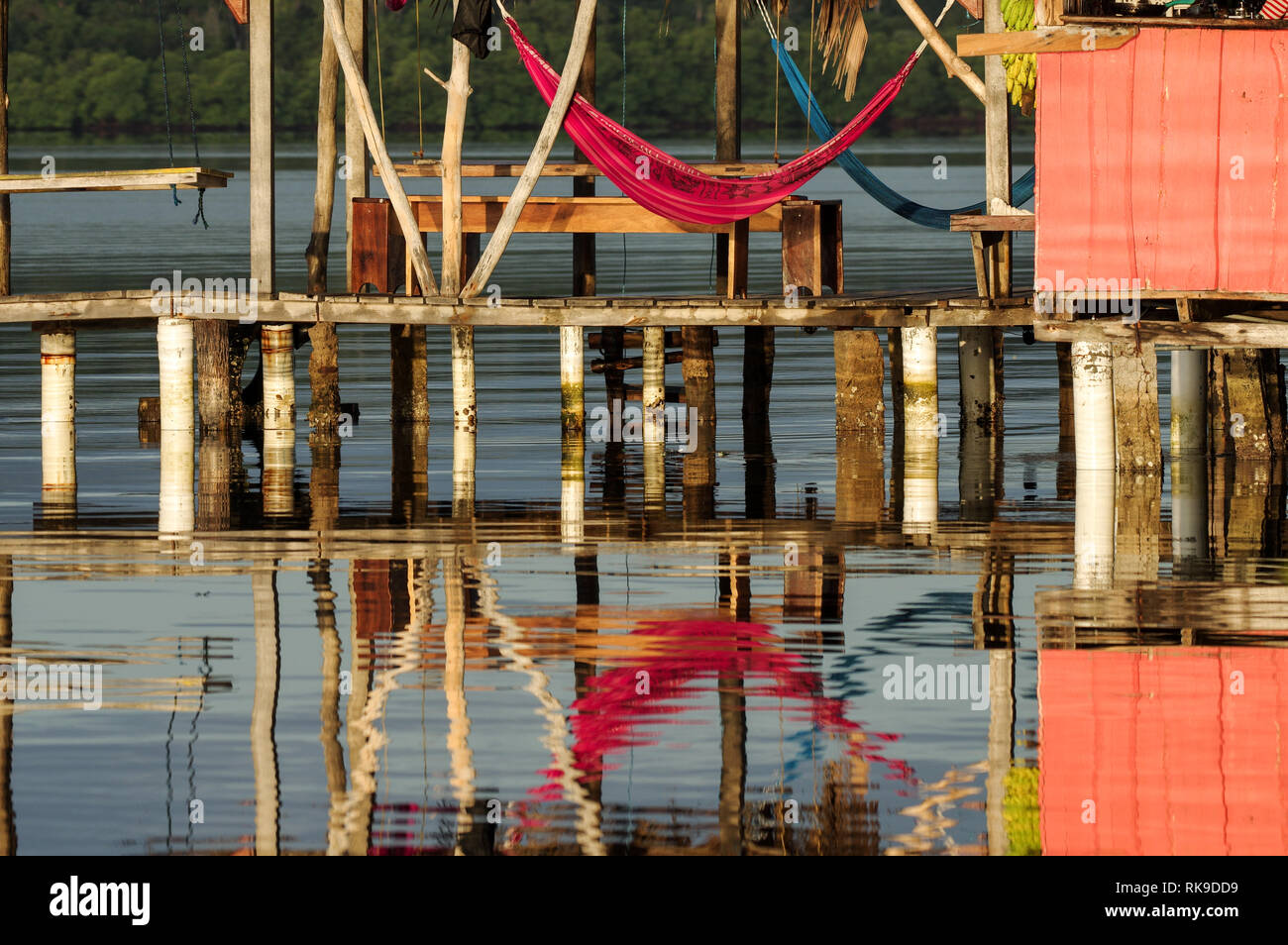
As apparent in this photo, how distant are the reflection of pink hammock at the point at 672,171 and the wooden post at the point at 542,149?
0.55 feet

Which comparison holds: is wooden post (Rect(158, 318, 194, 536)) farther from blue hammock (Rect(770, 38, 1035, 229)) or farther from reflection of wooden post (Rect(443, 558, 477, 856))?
blue hammock (Rect(770, 38, 1035, 229))

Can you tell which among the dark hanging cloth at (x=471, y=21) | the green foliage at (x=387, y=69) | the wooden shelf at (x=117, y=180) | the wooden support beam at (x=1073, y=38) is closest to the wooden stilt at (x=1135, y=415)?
the wooden support beam at (x=1073, y=38)

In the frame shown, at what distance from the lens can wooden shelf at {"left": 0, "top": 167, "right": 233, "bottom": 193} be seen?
20.3m

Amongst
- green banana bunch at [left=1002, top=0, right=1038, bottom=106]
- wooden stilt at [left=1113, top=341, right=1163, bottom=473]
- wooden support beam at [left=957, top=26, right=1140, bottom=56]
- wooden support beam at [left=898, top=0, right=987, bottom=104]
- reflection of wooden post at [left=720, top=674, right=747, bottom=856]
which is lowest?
reflection of wooden post at [left=720, top=674, right=747, bottom=856]

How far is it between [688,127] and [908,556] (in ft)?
351

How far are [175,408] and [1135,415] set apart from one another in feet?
27.9

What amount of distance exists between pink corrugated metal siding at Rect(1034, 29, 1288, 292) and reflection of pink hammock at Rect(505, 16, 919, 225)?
249 centimetres

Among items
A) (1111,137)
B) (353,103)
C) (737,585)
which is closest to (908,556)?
(737,585)

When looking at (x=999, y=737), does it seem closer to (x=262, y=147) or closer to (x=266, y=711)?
(x=266, y=711)

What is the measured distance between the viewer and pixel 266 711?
476 inches

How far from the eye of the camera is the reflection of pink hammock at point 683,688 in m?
11.3

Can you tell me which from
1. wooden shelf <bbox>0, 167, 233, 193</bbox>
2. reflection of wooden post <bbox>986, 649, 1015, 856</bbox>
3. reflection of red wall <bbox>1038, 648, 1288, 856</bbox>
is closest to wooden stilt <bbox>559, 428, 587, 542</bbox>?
wooden shelf <bbox>0, 167, 233, 193</bbox>

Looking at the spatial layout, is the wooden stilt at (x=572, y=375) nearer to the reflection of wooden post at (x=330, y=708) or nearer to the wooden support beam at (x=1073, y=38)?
the wooden support beam at (x=1073, y=38)
